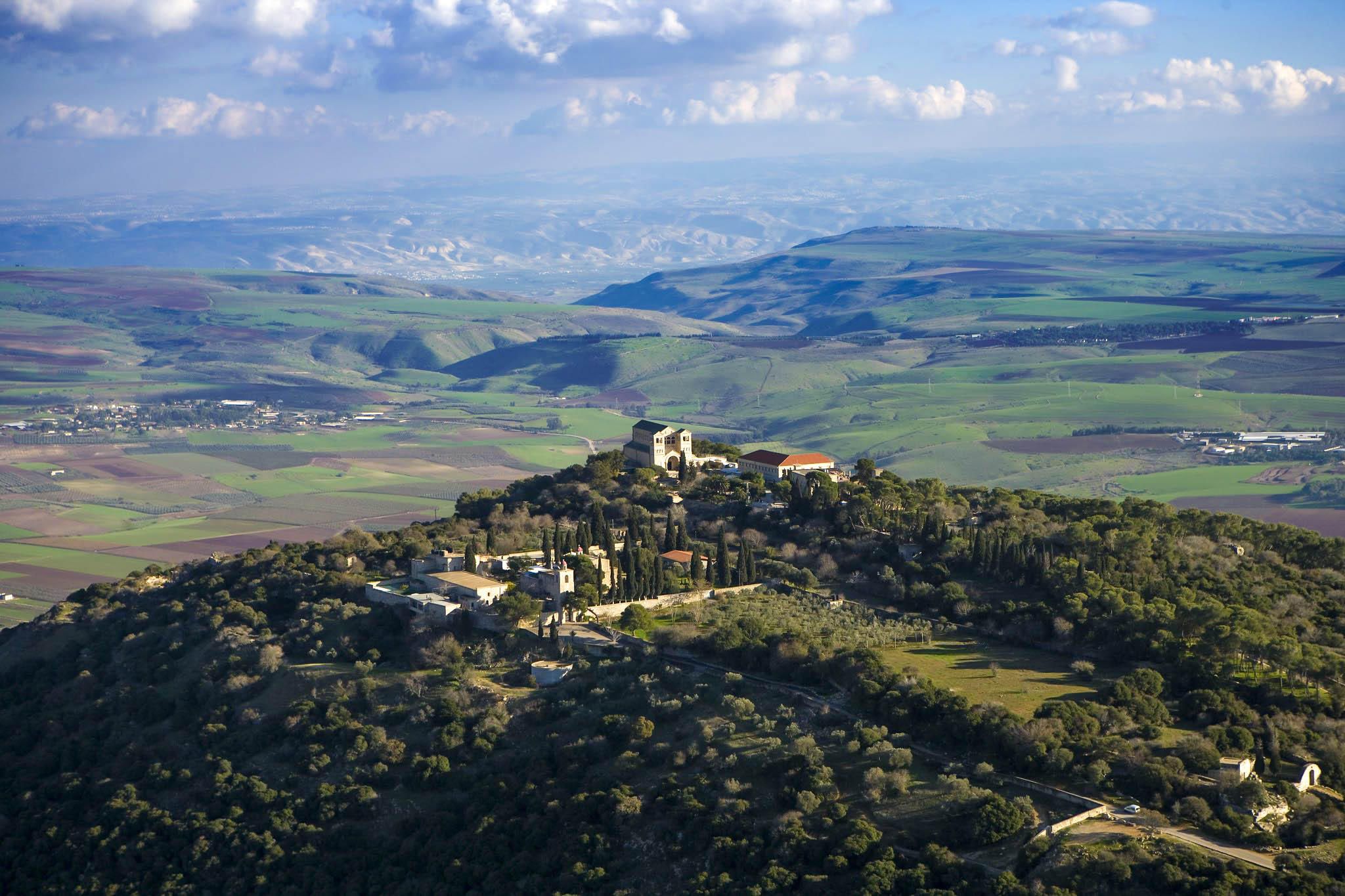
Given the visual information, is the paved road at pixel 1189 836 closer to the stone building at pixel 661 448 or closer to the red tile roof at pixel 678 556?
the red tile roof at pixel 678 556

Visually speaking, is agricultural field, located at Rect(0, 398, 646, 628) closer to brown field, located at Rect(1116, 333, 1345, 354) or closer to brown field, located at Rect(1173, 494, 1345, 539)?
brown field, located at Rect(1173, 494, 1345, 539)

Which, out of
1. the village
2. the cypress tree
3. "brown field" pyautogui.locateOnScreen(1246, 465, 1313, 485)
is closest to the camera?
the village

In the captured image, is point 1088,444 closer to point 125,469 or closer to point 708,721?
point 125,469

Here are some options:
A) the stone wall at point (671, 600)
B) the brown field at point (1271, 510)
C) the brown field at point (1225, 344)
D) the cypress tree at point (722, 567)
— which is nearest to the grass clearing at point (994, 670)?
the stone wall at point (671, 600)

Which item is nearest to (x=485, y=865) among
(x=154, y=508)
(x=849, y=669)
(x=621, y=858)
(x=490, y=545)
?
(x=621, y=858)

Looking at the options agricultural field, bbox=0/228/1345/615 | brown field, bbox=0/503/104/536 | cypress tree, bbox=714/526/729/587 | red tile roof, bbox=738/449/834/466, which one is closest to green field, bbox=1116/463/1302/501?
agricultural field, bbox=0/228/1345/615

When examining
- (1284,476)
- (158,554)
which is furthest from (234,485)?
(1284,476)

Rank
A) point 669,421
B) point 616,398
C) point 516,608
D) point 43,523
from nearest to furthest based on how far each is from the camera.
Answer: point 516,608
point 43,523
point 669,421
point 616,398
